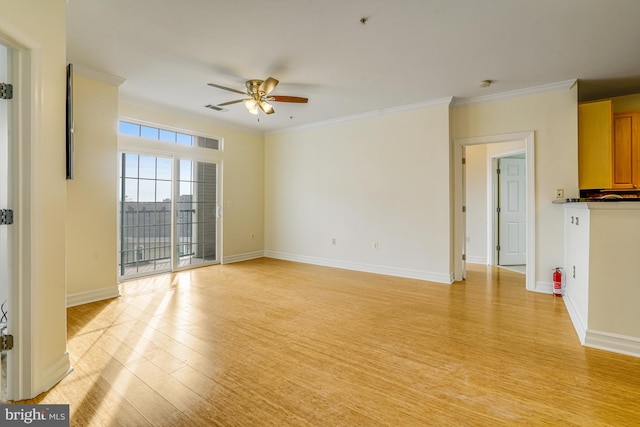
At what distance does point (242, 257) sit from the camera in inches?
246

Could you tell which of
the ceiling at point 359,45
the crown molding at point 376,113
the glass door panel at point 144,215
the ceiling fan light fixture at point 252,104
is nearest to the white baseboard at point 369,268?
the glass door panel at point 144,215

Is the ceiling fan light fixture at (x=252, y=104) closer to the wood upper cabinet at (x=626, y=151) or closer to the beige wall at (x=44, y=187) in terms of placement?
the beige wall at (x=44, y=187)

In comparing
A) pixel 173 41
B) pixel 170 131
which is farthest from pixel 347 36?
pixel 170 131

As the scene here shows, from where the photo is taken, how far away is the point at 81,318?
9.96 feet

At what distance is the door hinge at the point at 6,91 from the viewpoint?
1.73 metres

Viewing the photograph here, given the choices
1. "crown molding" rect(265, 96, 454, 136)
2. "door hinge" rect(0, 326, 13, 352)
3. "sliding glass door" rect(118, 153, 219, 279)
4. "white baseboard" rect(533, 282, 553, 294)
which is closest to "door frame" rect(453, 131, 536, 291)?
"white baseboard" rect(533, 282, 553, 294)

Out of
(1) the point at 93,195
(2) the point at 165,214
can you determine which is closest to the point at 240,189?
(2) the point at 165,214

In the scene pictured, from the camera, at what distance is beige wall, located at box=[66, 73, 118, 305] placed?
3.46 meters

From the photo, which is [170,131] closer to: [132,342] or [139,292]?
[139,292]

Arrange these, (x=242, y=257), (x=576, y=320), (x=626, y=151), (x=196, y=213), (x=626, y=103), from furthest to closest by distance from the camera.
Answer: (x=242, y=257), (x=196, y=213), (x=626, y=103), (x=626, y=151), (x=576, y=320)

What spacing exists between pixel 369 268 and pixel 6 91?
4766 millimetres

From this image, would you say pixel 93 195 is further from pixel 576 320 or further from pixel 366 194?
pixel 576 320

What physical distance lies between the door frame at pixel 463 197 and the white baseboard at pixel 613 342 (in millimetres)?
1758

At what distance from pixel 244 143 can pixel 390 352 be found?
516 centimetres
